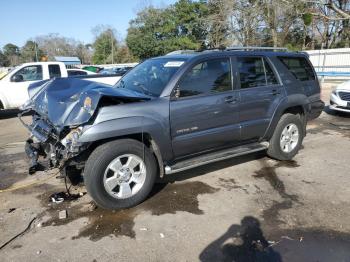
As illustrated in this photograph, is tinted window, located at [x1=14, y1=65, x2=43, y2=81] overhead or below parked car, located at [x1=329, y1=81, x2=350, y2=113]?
overhead

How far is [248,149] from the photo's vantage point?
17.1 ft

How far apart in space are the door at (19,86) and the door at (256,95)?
848 centimetres

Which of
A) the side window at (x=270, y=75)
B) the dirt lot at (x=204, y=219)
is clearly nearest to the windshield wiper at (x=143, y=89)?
the dirt lot at (x=204, y=219)

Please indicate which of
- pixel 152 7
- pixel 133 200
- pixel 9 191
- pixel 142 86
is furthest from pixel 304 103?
pixel 152 7

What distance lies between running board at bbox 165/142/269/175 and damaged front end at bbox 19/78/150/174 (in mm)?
975

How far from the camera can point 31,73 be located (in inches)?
455

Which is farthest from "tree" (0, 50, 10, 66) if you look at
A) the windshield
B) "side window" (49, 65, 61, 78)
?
the windshield

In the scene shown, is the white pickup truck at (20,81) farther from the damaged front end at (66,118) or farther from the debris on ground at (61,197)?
the debris on ground at (61,197)

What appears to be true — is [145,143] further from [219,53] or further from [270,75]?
[270,75]

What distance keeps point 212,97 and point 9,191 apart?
311 cm

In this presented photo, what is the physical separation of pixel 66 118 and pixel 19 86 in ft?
27.7

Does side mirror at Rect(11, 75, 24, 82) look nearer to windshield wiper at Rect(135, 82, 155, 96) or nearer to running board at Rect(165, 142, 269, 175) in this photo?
windshield wiper at Rect(135, 82, 155, 96)

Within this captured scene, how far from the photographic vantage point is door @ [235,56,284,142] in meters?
5.04

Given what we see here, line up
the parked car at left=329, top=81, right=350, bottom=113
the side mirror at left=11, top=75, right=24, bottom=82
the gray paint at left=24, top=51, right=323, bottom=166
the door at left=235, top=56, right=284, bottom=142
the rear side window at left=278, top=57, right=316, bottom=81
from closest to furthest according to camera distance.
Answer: the gray paint at left=24, top=51, right=323, bottom=166, the door at left=235, top=56, right=284, bottom=142, the rear side window at left=278, top=57, right=316, bottom=81, the parked car at left=329, top=81, right=350, bottom=113, the side mirror at left=11, top=75, right=24, bottom=82
